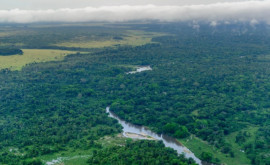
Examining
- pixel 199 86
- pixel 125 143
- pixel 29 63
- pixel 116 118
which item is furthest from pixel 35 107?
Answer: pixel 29 63

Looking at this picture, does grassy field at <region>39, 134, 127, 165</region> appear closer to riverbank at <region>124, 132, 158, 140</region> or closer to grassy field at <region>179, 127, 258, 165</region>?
riverbank at <region>124, 132, 158, 140</region>

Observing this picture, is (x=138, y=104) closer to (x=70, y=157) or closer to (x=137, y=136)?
(x=137, y=136)

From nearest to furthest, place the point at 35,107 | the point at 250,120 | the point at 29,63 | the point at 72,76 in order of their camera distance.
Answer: the point at 250,120 → the point at 35,107 → the point at 72,76 → the point at 29,63

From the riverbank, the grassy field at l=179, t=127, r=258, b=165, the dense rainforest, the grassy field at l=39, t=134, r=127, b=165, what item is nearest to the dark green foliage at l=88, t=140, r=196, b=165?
the dense rainforest

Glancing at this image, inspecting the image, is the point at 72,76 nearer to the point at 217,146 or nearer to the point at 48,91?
the point at 48,91

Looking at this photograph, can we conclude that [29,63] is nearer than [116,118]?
No

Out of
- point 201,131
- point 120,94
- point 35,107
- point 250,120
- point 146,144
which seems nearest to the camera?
point 146,144

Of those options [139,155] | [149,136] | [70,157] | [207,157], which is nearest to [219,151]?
[207,157]

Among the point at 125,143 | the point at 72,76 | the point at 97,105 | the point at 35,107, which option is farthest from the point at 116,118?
the point at 72,76
